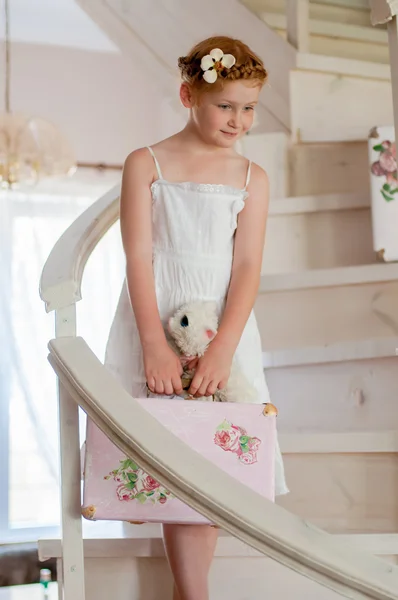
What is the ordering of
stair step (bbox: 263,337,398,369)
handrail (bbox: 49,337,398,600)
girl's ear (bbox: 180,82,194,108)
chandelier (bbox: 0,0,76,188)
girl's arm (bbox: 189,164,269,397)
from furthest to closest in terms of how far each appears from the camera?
1. chandelier (bbox: 0,0,76,188)
2. stair step (bbox: 263,337,398,369)
3. girl's ear (bbox: 180,82,194,108)
4. girl's arm (bbox: 189,164,269,397)
5. handrail (bbox: 49,337,398,600)

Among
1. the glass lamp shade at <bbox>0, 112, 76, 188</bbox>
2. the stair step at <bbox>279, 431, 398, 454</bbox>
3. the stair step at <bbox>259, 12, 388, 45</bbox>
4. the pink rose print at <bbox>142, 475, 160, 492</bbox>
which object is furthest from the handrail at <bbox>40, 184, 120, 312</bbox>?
the glass lamp shade at <bbox>0, 112, 76, 188</bbox>

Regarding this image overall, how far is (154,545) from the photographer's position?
1.47m

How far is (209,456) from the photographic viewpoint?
1222 millimetres

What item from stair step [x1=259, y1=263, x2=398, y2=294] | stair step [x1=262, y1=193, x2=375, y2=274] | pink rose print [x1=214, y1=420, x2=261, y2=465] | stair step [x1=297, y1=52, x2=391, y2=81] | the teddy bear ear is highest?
stair step [x1=297, y1=52, x2=391, y2=81]

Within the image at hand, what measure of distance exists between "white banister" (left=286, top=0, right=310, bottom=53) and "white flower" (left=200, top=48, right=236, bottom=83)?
1.07m

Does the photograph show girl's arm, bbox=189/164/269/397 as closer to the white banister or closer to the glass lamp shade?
the white banister

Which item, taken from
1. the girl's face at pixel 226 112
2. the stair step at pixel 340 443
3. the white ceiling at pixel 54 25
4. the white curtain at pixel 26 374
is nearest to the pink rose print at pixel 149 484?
the stair step at pixel 340 443

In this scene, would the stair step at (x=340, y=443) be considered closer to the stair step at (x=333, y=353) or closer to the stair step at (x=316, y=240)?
the stair step at (x=333, y=353)

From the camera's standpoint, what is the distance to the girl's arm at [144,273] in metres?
1.32

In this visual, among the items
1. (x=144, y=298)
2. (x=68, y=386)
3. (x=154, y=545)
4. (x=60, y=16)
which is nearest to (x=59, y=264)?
(x=144, y=298)

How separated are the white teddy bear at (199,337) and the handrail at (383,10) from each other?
599 mm

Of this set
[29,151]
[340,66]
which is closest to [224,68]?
[340,66]

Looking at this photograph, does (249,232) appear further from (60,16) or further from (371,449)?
(60,16)

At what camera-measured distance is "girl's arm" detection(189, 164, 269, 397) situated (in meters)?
1.33
